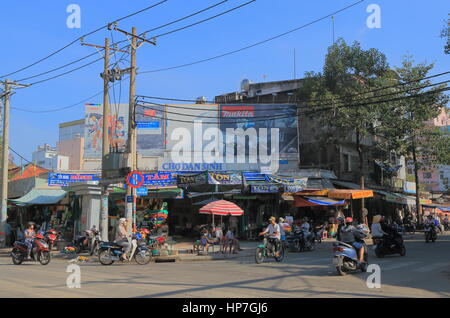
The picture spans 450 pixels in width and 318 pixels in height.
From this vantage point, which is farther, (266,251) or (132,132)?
(132,132)

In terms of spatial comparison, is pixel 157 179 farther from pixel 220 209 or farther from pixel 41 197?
pixel 41 197

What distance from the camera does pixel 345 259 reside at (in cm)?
1198

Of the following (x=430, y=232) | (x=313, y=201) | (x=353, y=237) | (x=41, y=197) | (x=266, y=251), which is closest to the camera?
(x=353, y=237)

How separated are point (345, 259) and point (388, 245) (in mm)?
5951

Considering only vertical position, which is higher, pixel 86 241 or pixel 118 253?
pixel 118 253

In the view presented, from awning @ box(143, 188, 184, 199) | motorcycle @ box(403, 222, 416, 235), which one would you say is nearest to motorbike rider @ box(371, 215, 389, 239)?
awning @ box(143, 188, 184, 199)

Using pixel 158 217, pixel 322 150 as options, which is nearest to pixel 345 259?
pixel 158 217

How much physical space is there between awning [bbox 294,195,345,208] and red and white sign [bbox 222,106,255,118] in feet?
26.7

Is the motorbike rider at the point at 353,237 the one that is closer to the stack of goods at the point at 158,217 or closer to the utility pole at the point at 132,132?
the utility pole at the point at 132,132

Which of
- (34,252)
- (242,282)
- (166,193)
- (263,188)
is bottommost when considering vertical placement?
(34,252)

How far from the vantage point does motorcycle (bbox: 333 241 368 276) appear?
38.5ft

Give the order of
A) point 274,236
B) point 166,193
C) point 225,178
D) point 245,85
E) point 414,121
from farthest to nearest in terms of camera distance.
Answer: point 245,85 < point 414,121 < point 225,178 < point 166,193 < point 274,236

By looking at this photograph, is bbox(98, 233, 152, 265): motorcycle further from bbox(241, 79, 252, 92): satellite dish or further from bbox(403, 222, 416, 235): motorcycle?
bbox(241, 79, 252, 92): satellite dish
